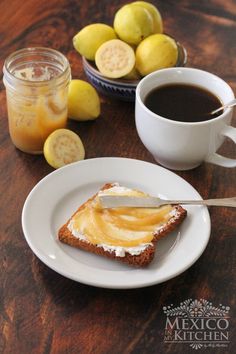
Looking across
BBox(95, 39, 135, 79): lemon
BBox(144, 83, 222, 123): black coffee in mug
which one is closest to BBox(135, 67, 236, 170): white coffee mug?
BBox(144, 83, 222, 123): black coffee in mug

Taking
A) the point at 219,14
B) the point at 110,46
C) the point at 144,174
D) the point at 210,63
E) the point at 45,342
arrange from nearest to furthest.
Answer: the point at 45,342, the point at 144,174, the point at 110,46, the point at 210,63, the point at 219,14

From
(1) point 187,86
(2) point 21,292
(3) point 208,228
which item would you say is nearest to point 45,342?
(2) point 21,292

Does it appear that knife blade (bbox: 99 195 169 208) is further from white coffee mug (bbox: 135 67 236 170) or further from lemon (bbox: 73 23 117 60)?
lemon (bbox: 73 23 117 60)

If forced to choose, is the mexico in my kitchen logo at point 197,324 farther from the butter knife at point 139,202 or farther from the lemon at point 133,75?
the lemon at point 133,75

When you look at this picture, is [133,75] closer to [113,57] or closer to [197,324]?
[113,57]

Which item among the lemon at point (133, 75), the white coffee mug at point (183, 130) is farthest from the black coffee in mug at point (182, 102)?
the lemon at point (133, 75)

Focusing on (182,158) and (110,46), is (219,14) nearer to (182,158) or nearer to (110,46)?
(110,46)

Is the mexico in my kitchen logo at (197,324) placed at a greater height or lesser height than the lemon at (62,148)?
lesser
